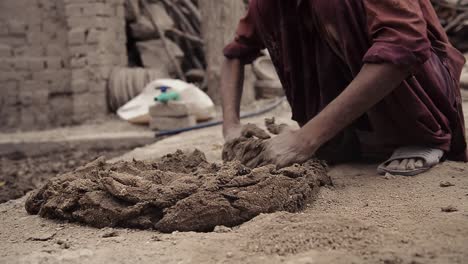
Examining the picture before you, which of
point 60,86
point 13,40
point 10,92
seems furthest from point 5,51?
point 60,86

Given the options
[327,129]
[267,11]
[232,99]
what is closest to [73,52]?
[232,99]

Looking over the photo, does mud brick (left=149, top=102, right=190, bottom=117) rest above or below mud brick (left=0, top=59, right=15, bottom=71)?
below

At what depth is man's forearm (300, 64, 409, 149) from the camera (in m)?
1.85

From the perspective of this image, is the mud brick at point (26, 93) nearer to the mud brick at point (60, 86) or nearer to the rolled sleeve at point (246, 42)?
the mud brick at point (60, 86)

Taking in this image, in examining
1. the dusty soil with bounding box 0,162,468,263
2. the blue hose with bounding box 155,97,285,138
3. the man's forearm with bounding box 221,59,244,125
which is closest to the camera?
the dusty soil with bounding box 0,162,468,263

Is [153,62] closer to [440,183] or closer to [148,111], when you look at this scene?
[148,111]

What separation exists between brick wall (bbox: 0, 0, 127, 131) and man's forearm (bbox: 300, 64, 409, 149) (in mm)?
4521

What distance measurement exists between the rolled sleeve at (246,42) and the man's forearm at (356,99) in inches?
30.4

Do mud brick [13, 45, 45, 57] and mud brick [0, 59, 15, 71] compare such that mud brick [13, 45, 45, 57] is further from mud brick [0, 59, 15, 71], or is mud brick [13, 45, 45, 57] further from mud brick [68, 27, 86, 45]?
mud brick [68, 27, 86, 45]

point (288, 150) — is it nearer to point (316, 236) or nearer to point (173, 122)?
point (316, 236)

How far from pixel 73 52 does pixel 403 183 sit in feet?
15.7

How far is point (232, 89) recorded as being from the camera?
2.74 meters

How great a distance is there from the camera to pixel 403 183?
6.81 ft

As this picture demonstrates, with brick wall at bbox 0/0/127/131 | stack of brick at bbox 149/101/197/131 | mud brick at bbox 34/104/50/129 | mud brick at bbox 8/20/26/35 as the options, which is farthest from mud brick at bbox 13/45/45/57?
stack of brick at bbox 149/101/197/131
